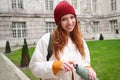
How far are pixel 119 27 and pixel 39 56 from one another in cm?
2965

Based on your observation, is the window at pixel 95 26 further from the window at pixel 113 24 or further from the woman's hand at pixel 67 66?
the woman's hand at pixel 67 66

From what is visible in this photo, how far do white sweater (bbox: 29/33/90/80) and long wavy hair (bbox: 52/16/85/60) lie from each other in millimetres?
40

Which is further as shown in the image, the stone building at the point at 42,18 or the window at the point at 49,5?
the window at the point at 49,5

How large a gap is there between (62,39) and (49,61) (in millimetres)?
292

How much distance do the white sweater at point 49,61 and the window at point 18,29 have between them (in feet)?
86.0

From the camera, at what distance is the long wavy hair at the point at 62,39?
2564mm

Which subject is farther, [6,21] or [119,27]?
[119,27]

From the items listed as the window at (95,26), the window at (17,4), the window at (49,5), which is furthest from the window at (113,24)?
the window at (17,4)

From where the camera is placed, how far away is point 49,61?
2.46 meters

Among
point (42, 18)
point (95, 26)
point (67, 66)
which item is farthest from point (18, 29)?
point (67, 66)

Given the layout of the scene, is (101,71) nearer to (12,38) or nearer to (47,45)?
(47,45)

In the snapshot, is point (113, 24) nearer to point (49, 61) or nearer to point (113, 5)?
point (113, 5)

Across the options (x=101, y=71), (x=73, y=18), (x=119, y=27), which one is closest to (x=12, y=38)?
(x=119, y=27)

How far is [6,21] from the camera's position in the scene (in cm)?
2766
